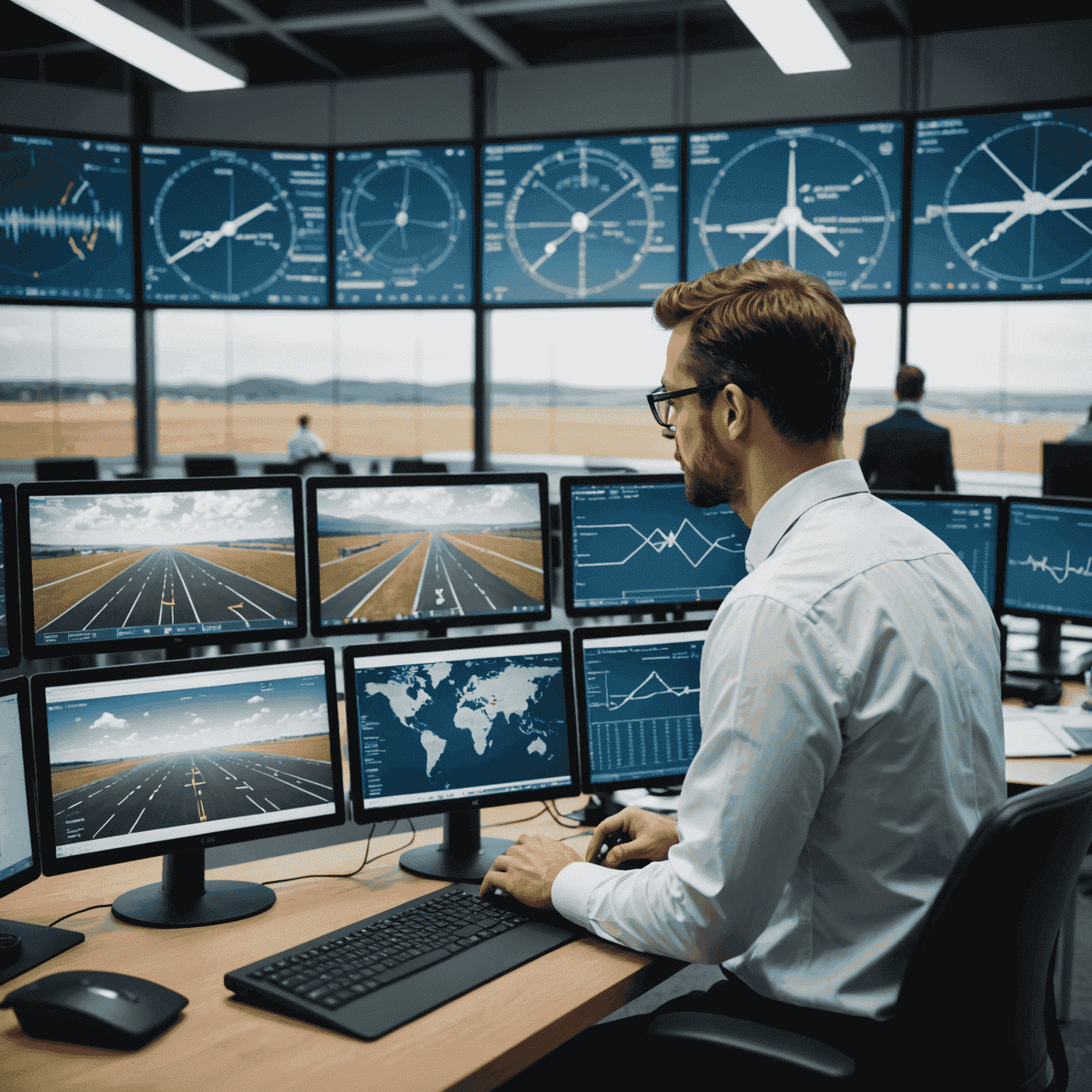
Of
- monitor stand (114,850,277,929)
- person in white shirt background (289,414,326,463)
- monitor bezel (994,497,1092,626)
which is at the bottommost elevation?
monitor stand (114,850,277,929)

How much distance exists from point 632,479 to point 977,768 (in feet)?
3.14

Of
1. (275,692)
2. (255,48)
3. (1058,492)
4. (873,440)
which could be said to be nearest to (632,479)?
(275,692)

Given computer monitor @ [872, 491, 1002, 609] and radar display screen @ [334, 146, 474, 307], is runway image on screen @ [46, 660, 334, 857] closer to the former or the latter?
computer monitor @ [872, 491, 1002, 609]

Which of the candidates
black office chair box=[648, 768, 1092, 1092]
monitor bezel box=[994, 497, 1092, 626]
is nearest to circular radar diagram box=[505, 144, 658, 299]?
monitor bezel box=[994, 497, 1092, 626]

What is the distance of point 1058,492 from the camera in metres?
3.26

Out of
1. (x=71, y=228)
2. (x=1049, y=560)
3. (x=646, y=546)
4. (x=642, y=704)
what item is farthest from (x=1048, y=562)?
(x=71, y=228)

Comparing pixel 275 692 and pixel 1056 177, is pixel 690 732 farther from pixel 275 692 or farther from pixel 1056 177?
pixel 1056 177

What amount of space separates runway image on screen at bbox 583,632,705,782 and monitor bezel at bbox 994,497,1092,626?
1.38 m

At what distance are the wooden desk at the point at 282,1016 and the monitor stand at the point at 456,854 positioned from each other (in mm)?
32

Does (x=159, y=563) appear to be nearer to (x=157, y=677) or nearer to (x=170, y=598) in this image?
(x=170, y=598)

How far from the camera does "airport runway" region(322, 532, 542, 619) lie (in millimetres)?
1802

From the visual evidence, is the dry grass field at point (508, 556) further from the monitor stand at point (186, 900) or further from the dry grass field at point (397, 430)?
the dry grass field at point (397, 430)

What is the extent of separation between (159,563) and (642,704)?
0.85 meters

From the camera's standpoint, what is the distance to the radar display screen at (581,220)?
511cm
